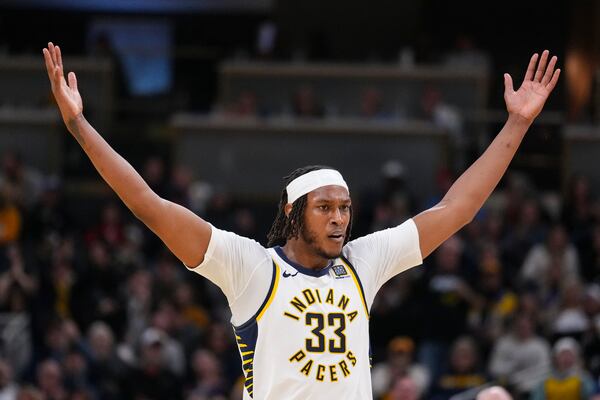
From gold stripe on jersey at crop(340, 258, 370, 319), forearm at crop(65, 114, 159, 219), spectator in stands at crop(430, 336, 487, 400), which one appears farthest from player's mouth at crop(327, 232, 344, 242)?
spectator in stands at crop(430, 336, 487, 400)

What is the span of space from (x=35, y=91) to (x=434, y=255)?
9.50m

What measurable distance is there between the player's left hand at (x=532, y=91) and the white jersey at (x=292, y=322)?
3.99 feet

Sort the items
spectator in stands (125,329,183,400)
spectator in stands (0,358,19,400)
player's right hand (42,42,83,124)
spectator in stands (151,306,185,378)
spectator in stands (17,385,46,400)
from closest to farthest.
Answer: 1. player's right hand (42,42,83,124)
2. spectator in stands (17,385,46,400)
3. spectator in stands (0,358,19,400)
4. spectator in stands (125,329,183,400)
5. spectator in stands (151,306,185,378)

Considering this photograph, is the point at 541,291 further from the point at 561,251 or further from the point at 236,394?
the point at 236,394

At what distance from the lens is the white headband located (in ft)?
19.7

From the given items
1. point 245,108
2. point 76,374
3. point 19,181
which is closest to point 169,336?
point 76,374

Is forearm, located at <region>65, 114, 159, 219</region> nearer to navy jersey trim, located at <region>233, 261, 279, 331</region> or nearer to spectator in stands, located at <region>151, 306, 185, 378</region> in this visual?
navy jersey trim, located at <region>233, 261, 279, 331</region>

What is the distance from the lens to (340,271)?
6.05 meters

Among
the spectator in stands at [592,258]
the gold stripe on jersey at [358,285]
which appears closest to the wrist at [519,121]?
the gold stripe on jersey at [358,285]

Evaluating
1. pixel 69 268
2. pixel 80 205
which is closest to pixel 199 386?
pixel 69 268

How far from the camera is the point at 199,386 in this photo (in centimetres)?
1469

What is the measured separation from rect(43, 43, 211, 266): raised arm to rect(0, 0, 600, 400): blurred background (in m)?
7.70

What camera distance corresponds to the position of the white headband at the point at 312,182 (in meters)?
6.01

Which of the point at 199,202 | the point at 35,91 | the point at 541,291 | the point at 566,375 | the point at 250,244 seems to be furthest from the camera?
the point at 35,91
